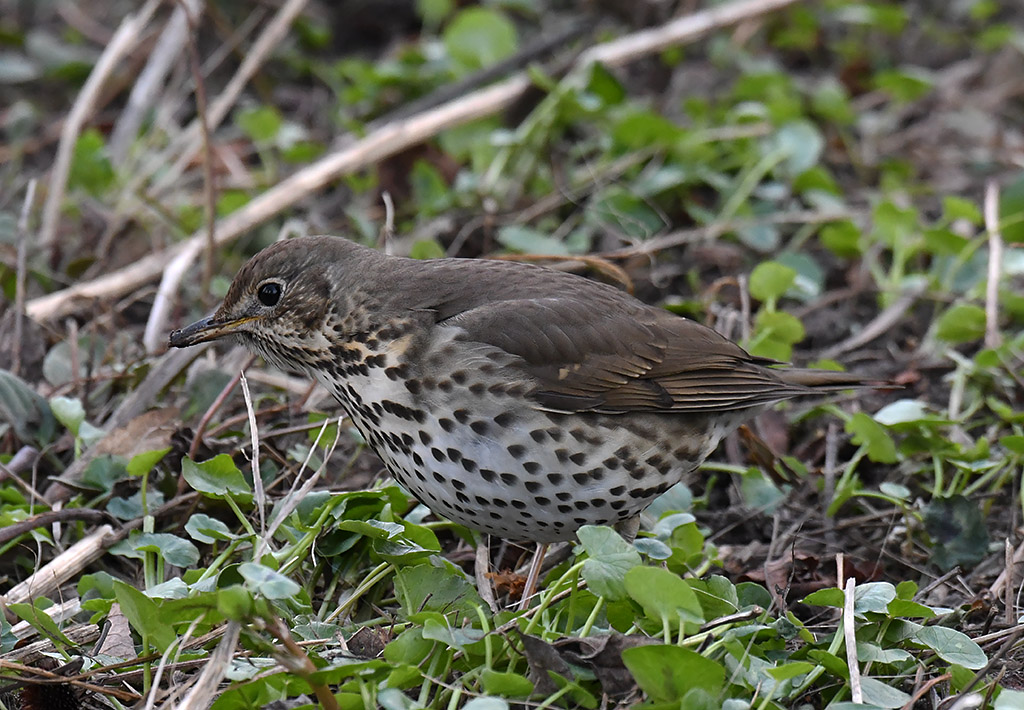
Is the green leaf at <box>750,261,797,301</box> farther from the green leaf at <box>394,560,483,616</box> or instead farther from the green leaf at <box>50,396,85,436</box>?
the green leaf at <box>50,396,85,436</box>

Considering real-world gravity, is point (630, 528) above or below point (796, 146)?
below

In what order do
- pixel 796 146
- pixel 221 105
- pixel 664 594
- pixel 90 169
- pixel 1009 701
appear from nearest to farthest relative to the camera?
pixel 1009 701, pixel 664 594, pixel 90 169, pixel 796 146, pixel 221 105

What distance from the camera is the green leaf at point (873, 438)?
4379 mm

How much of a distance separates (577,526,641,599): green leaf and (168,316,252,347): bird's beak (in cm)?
133

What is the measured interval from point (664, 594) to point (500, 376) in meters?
0.87

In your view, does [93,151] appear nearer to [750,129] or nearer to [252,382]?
[252,382]

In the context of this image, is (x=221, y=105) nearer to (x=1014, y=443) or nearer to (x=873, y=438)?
(x=873, y=438)

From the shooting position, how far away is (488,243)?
5.75 meters

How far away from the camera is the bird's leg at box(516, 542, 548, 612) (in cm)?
378

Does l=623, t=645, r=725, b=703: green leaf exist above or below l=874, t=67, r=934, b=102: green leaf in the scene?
below

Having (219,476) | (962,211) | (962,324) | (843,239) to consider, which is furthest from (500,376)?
(962,211)

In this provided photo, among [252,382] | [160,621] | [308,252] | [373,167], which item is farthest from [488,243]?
[160,621]

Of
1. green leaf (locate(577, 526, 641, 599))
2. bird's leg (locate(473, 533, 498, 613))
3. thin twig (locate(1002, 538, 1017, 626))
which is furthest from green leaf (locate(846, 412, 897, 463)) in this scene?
green leaf (locate(577, 526, 641, 599))

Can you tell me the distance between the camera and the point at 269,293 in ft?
12.9
